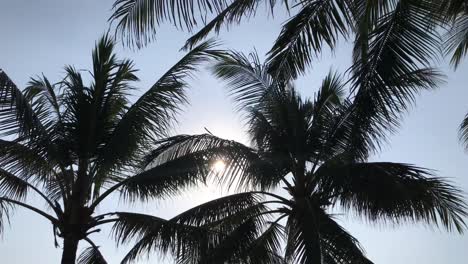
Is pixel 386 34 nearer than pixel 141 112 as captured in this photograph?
Yes

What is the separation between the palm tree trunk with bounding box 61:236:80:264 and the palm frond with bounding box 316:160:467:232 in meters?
5.09

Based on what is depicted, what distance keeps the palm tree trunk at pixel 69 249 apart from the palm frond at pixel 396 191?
5091mm

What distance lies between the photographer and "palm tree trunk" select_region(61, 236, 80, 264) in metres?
11.3

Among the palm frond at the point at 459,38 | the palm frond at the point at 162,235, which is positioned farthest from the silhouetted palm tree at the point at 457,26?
the palm frond at the point at 162,235

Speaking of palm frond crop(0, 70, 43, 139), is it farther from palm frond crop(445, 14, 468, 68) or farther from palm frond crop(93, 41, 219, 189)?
palm frond crop(445, 14, 468, 68)

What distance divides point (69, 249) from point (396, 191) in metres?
6.24

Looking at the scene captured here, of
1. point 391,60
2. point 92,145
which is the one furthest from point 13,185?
point 391,60

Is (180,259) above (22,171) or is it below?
below

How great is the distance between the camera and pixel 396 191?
1105 centimetres

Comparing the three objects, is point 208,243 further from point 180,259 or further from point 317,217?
point 317,217

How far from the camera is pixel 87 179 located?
39.3 feet

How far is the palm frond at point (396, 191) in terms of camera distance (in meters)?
11.2

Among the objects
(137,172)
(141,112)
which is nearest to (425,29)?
(141,112)

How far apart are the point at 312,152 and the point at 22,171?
6.16m
